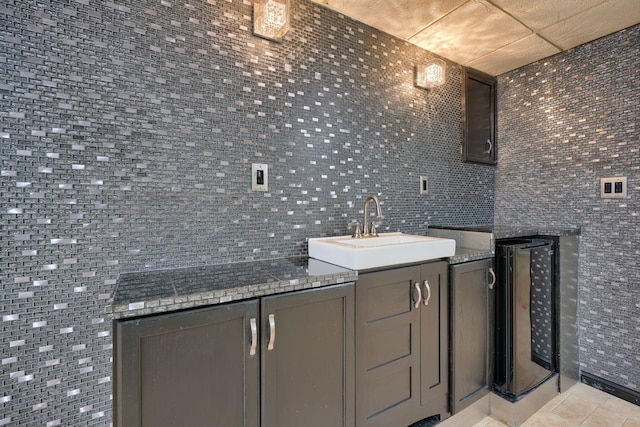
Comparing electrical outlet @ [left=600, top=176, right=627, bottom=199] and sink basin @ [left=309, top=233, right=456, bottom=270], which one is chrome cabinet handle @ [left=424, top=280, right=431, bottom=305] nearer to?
sink basin @ [left=309, top=233, right=456, bottom=270]

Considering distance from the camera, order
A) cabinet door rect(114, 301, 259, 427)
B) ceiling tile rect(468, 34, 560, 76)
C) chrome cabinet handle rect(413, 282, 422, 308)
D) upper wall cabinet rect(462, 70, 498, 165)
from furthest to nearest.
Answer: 1. upper wall cabinet rect(462, 70, 498, 165)
2. ceiling tile rect(468, 34, 560, 76)
3. chrome cabinet handle rect(413, 282, 422, 308)
4. cabinet door rect(114, 301, 259, 427)

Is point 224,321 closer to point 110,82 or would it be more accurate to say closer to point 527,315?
point 110,82

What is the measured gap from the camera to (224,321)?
108cm

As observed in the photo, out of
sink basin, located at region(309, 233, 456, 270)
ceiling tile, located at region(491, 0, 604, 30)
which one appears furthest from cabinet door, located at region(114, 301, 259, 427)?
ceiling tile, located at region(491, 0, 604, 30)

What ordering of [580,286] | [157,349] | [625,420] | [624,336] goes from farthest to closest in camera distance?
[580,286], [624,336], [625,420], [157,349]

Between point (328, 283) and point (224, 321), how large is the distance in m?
0.43

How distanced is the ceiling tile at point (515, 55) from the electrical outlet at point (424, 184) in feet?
3.53

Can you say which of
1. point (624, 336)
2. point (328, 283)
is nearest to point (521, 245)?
point (624, 336)

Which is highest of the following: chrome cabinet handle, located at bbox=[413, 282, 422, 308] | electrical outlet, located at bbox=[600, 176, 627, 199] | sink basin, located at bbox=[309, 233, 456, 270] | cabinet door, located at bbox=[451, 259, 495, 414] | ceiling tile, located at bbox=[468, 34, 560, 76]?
ceiling tile, located at bbox=[468, 34, 560, 76]

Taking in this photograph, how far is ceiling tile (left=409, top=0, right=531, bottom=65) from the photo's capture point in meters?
1.90

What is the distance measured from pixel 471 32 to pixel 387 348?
208cm

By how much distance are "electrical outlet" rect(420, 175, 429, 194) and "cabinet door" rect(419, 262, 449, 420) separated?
79cm

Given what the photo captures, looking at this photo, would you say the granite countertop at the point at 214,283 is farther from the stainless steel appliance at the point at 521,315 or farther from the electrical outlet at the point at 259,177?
the stainless steel appliance at the point at 521,315

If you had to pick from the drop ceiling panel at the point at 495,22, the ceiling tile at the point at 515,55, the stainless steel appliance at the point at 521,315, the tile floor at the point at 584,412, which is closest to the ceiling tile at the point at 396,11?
the drop ceiling panel at the point at 495,22
